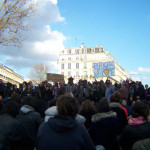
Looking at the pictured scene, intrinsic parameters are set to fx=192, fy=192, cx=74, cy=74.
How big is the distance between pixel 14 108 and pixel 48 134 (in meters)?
1.75

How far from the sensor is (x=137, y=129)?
3.42m

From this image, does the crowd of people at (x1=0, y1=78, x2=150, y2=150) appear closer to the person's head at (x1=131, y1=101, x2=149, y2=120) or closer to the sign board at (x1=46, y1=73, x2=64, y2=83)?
the person's head at (x1=131, y1=101, x2=149, y2=120)

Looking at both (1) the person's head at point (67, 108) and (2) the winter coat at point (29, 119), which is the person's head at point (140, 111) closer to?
(1) the person's head at point (67, 108)

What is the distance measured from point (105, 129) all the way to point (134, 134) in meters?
0.81

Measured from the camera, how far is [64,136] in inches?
94.3

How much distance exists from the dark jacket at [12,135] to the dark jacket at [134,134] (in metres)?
1.83

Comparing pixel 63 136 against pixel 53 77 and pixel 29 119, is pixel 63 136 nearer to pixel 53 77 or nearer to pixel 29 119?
pixel 29 119

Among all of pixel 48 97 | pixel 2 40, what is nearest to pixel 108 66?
pixel 48 97

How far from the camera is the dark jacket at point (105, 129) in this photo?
407cm

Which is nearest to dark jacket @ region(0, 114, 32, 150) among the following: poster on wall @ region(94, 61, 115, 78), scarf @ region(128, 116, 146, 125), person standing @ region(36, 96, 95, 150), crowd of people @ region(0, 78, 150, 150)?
crowd of people @ region(0, 78, 150, 150)

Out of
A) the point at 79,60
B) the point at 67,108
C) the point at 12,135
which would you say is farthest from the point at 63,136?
the point at 79,60

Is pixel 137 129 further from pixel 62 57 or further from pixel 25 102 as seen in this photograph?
pixel 62 57

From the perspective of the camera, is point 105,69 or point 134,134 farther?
point 105,69

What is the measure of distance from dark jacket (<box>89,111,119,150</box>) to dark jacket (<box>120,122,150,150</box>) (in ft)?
1.48
